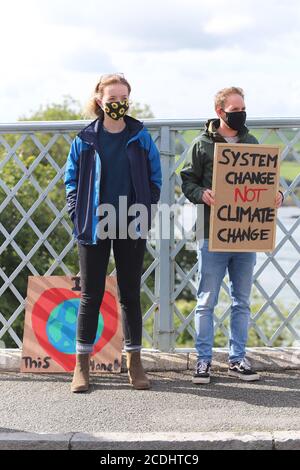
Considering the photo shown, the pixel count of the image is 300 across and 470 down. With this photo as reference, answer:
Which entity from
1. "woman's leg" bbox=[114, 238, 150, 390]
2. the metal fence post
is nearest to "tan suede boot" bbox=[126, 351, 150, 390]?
"woman's leg" bbox=[114, 238, 150, 390]

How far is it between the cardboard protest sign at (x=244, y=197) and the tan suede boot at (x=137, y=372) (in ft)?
2.77

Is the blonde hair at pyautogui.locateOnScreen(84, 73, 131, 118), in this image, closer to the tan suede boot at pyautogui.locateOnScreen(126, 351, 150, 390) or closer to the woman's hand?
the woman's hand

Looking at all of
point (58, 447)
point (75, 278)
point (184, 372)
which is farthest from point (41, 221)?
point (58, 447)

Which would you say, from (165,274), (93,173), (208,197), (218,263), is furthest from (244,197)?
(93,173)

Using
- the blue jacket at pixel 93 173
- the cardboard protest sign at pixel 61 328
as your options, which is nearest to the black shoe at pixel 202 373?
the cardboard protest sign at pixel 61 328

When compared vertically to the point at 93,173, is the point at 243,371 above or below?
below

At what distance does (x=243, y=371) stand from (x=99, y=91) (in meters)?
2.05

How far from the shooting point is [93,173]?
5164 mm

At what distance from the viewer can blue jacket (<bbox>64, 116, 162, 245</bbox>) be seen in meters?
5.14

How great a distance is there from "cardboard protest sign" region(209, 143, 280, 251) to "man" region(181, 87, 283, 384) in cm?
7

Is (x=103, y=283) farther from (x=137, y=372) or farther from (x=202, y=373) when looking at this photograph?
(x=202, y=373)

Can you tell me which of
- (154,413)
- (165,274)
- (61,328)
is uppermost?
(165,274)

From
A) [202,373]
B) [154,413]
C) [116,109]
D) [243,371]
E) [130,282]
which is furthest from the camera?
[243,371]

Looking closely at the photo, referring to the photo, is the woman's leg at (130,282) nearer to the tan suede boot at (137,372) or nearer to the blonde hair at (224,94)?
the tan suede boot at (137,372)
